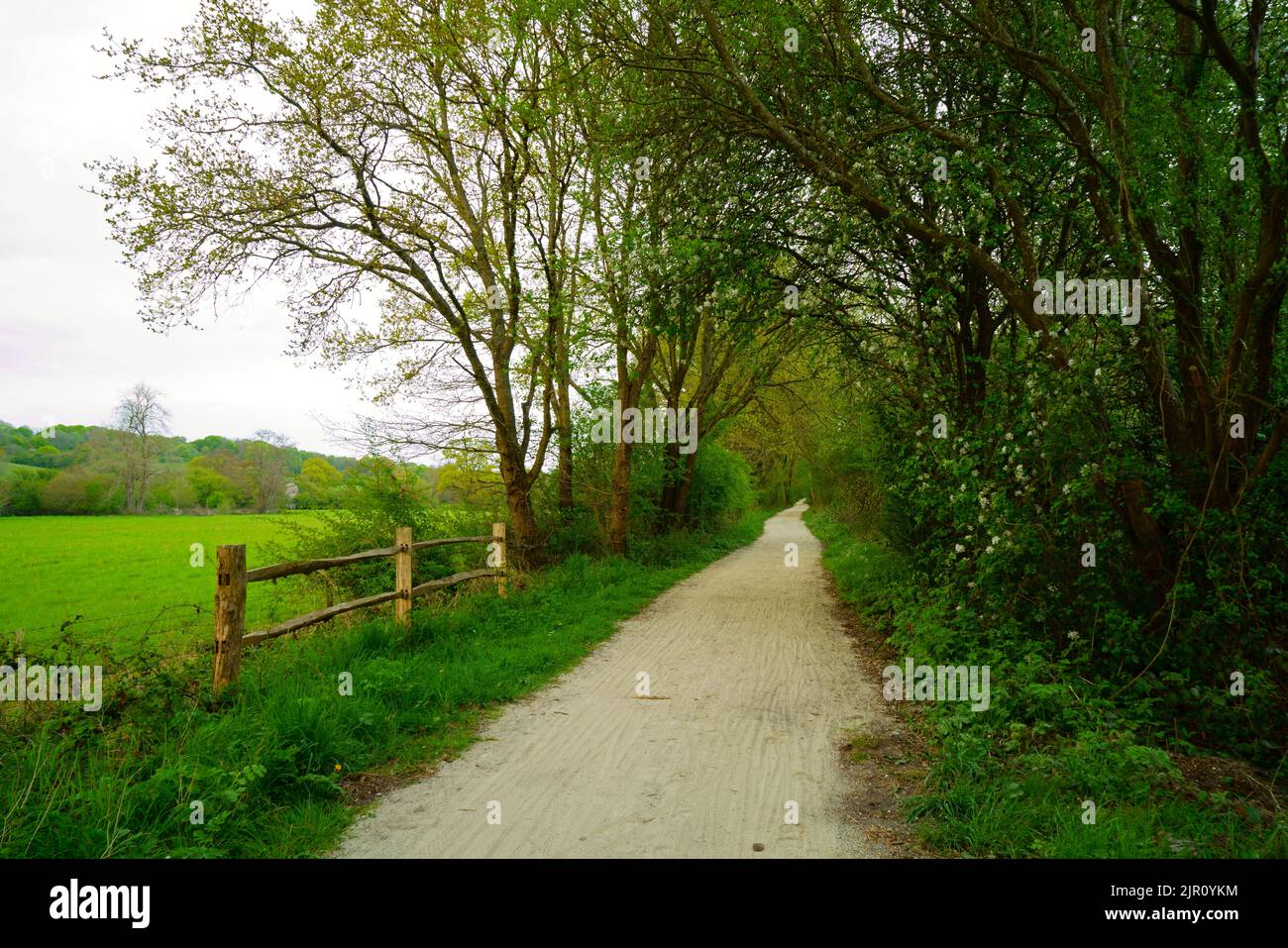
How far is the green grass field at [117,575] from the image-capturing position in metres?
11.8

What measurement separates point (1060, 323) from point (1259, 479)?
196 centimetres

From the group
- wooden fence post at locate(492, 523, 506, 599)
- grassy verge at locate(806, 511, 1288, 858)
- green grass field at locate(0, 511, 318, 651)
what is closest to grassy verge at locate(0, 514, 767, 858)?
green grass field at locate(0, 511, 318, 651)

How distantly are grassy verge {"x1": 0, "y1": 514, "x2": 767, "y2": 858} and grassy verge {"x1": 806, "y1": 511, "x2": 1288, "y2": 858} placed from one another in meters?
3.57

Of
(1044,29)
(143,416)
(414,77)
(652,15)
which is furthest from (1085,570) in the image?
(143,416)

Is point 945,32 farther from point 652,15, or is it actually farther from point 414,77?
point 414,77

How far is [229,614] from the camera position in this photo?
5180 mm

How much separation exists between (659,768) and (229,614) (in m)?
3.66

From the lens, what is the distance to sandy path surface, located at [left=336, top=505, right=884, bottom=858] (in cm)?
349

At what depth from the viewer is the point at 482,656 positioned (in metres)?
7.06
